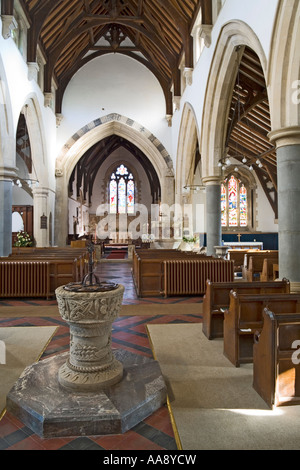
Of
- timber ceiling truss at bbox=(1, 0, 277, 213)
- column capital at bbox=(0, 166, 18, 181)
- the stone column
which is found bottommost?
the stone column

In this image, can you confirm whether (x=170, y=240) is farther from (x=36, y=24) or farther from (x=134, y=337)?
(x=134, y=337)

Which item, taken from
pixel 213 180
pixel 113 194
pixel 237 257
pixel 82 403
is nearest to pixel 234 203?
pixel 237 257

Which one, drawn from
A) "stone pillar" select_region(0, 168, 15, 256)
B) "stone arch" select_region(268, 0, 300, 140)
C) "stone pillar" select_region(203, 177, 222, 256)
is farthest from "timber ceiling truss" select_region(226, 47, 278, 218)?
"stone pillar" select_region(0, 168, 15, 256)

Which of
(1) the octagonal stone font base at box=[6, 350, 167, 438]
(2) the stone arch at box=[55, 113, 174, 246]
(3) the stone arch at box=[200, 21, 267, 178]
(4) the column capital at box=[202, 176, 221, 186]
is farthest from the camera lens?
(2) the stone arch at box=[55, 113, 174, 246]

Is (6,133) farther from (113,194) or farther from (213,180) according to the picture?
(113,194)

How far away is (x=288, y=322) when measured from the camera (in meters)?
2.36

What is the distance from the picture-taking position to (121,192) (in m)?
24.7

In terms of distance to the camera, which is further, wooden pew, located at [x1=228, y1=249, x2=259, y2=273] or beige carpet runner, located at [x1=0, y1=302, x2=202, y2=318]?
wooden pew, located at [x1=228, y1=249, x2=259, y2=273]

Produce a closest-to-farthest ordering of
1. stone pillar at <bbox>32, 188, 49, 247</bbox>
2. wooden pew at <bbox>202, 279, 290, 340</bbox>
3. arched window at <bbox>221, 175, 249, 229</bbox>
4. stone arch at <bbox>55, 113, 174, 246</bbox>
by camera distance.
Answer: wooden pew at <bbox>202, 279, 290, 340</bbox>
stone pillar at <bbox>32, 188, 49, 247</bbox>
stone arch at <bbox>55, 113, 174, 246</bbox>
arched window at <bbox>221, 175, 249, 229</bbox>

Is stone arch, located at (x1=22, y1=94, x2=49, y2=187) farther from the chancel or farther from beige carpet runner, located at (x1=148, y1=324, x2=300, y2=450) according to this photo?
beige carpet runner, located at (x1=148, y1=324, x2=300, y2=450)

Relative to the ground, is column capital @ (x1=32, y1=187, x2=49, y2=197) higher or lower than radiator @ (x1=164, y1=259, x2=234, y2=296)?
higher

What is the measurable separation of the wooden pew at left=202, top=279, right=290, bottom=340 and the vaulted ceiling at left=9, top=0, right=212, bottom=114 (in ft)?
25.6

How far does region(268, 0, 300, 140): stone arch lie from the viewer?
15.9 feet

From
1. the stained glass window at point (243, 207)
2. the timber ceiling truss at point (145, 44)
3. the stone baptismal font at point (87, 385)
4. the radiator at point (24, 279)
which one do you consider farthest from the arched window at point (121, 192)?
the stone baptismal font at point (87, 385)
